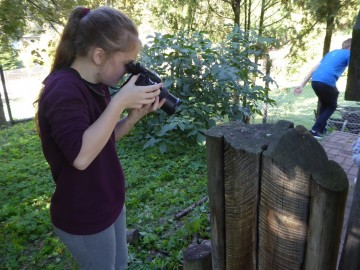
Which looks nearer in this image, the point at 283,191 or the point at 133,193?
the point at 283,191

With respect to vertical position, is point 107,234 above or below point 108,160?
below

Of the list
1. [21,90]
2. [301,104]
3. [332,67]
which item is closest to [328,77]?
[332,67]

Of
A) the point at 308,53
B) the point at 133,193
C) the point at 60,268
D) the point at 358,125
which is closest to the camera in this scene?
the point at 60,268

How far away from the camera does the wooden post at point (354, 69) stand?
0.85 metres

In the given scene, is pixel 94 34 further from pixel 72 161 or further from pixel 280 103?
pixel 280 103

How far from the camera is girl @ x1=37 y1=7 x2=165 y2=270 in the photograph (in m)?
1.10

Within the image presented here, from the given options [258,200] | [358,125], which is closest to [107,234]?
[258,200]

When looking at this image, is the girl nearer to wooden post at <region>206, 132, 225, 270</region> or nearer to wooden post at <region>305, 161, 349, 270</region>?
wooden post at <region>206, 132, 225, 270</region>

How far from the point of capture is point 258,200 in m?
1.04

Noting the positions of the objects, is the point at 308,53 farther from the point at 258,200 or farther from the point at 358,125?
the point at 258,200

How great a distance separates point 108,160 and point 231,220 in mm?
595

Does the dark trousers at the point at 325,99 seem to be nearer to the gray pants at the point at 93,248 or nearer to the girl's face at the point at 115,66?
the girl's face at the point at 115,66

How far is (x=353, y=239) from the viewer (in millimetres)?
1047

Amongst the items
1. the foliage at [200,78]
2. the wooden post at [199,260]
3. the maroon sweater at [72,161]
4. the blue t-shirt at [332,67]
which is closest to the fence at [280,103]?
the blue t-shirt at [332,67]
